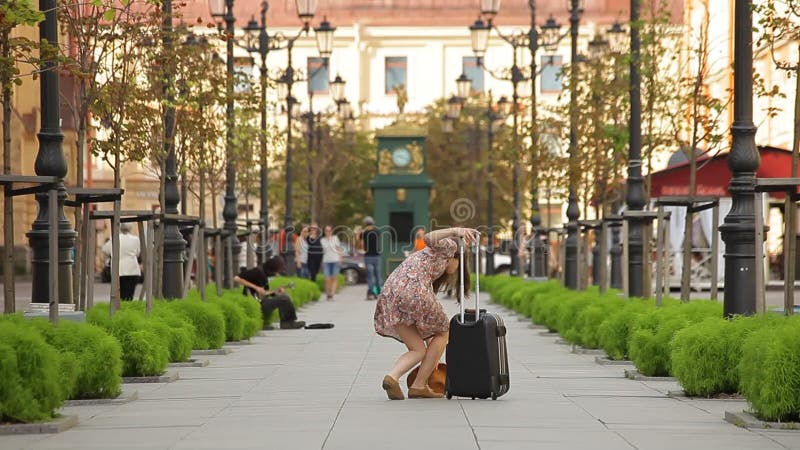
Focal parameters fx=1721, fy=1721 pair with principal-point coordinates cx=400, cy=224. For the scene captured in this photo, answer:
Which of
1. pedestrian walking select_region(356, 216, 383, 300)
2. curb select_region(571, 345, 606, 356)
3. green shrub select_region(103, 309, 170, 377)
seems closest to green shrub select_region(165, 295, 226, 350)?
green shrub select_region(103, 309, 170, 377)

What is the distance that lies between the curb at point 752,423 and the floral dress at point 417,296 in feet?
9.56

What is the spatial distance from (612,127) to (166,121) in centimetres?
836

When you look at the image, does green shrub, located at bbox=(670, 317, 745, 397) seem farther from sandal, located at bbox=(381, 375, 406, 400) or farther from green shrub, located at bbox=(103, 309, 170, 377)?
green shrub, located at bbox=(103, 309, 170, 377)

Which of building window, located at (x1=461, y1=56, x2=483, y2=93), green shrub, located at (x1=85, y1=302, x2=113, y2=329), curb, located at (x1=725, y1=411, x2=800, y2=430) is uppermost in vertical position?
building window, located at (x1=461, y1=56, x2=483, y2=93)

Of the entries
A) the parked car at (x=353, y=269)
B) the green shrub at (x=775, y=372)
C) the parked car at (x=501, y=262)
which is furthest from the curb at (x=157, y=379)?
the parked car at (x=501, y=262)

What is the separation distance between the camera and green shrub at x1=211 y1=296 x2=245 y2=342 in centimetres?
2150

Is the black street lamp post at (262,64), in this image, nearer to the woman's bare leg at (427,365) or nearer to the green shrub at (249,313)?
the green shrub at (249,313)

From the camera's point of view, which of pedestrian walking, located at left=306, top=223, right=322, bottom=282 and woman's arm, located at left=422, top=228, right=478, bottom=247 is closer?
woman's arm, located at left=422, top=228, right=478, bottom=247

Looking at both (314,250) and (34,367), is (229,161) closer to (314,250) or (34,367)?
(314,250)

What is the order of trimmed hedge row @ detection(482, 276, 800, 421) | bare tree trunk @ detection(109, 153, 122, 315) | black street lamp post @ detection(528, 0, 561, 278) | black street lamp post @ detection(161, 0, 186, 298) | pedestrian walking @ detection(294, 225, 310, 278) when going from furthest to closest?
pedestrian walking @ detection(294, 225, 310, 278)
black street lamp post @ detection(528, 0, 561, 278)
black street lamp post @ detection(161, 0, 186, 298)
bare tree trunk @ detection(109, 153, 122, 315)
trimmed hedge row @ detection(482, 276, 800, 421)

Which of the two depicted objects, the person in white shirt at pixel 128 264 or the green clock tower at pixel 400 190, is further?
the green clock tower at pixel 400 190

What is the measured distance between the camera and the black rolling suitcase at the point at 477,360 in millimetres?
13422

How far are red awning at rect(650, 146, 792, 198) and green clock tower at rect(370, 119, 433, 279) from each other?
14.0 m

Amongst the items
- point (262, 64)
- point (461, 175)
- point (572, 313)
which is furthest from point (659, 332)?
point (461, 175)
